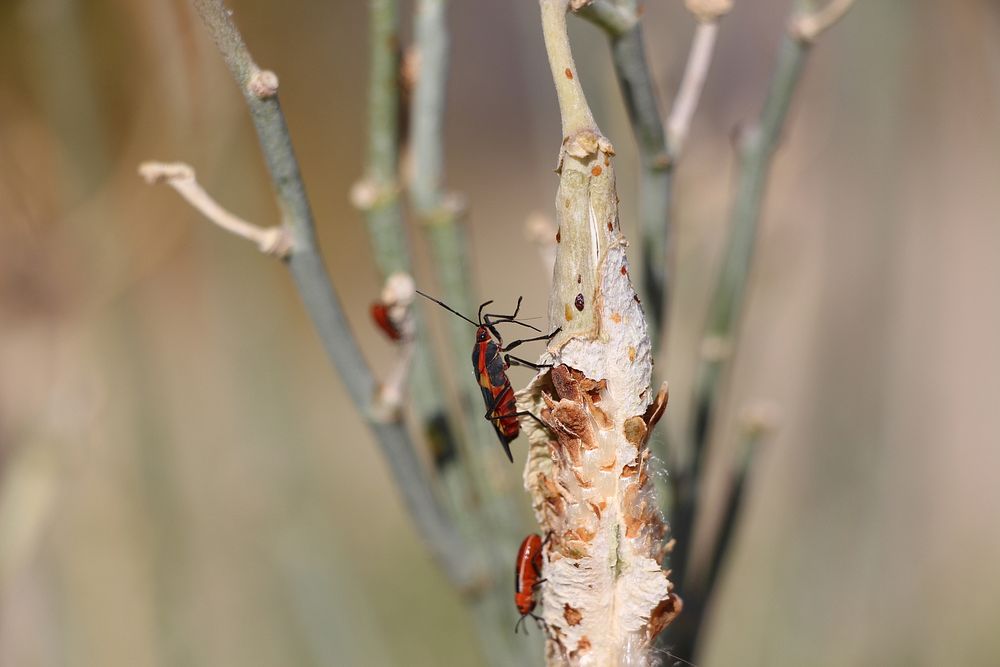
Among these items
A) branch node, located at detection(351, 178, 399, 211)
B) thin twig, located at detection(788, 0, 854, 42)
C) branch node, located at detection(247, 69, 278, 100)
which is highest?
thin twig, located at detection(788, 0, 854, 42)

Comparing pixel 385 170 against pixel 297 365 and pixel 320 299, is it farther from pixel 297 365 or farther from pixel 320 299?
pixel 297 365

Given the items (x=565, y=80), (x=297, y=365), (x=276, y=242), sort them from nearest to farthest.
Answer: (x=565, y=80) < (x=276, y=242) < (x=297, y=365)

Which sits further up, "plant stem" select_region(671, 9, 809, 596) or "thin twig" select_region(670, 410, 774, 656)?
"plant stem" select_region(671, 9, 809, 596)

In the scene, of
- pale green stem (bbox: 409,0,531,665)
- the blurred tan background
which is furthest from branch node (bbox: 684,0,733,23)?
the blurred tan background

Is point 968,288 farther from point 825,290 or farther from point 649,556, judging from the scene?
point 649,556

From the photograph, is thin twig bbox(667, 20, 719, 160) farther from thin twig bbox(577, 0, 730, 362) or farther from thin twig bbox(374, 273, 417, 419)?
thin twig bbox(374, 273, 417, 419)

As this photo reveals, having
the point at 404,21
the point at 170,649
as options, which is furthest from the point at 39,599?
the point at 404,21

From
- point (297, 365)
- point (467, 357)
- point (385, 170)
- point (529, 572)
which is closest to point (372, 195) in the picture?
point (385, 170)
